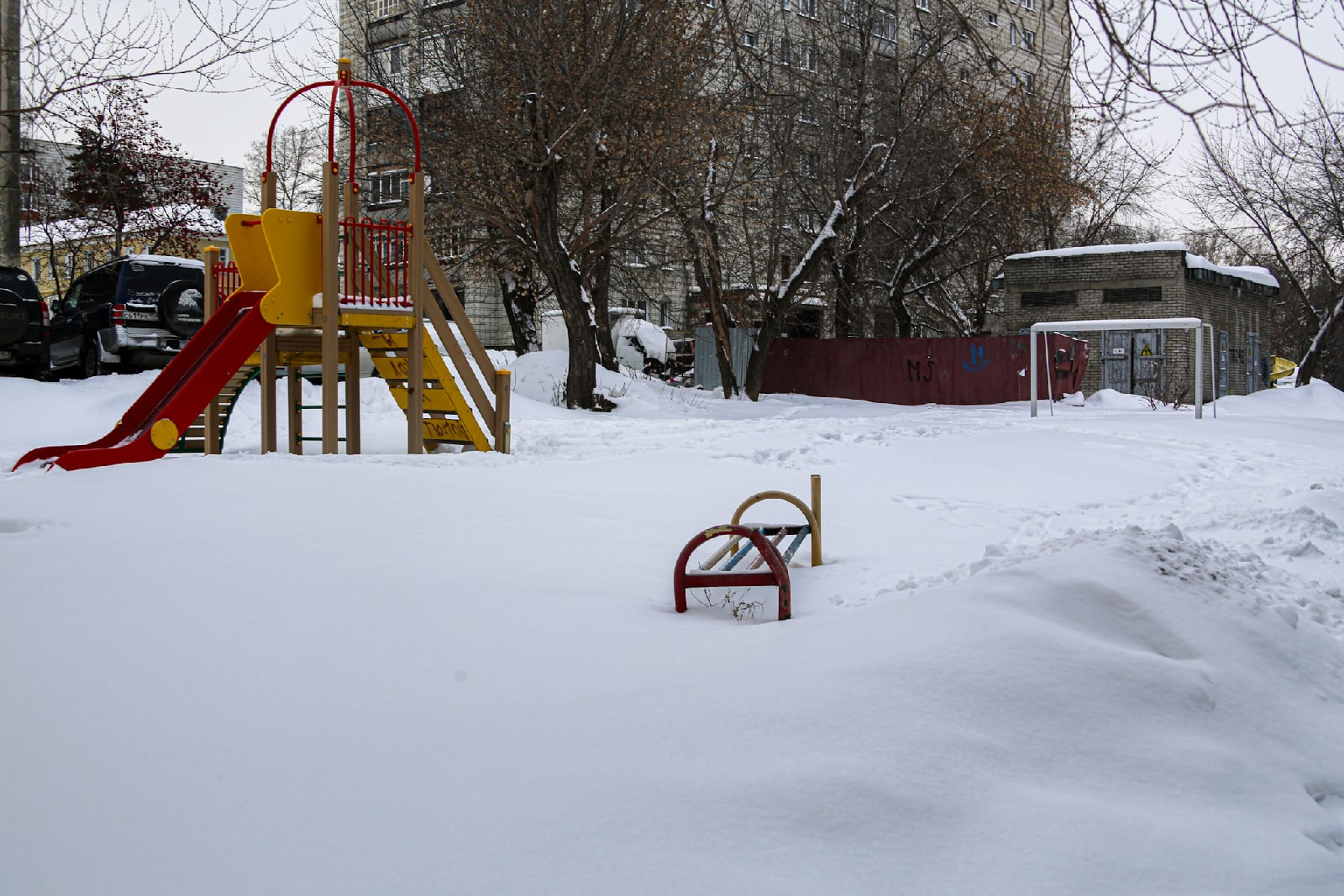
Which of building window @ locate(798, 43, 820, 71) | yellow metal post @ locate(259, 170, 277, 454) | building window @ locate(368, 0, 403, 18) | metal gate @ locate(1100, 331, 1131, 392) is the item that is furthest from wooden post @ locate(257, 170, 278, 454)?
metal gate @ locate(1100, 331, 1131, 392)

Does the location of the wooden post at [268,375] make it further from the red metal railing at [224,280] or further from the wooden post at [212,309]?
the red metal railing at [224,280]

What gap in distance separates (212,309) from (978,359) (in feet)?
56.0

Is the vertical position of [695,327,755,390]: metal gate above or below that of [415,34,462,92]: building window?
below

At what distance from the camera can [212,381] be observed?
8.53m

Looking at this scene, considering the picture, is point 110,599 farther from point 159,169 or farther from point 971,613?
point 159,169

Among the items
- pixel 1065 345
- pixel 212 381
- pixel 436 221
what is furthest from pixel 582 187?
pixel 1065 345

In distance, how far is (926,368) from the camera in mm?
24531

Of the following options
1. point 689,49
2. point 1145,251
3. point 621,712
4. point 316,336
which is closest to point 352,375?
point 316,336

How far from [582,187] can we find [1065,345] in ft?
41.2

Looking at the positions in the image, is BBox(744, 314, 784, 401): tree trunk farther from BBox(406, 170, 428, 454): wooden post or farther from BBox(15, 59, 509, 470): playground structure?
BBox(406, 170, 428, 454): wooden post

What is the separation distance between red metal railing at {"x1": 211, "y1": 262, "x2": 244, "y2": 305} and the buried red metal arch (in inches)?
315

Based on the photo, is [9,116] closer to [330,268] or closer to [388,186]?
[330,268]

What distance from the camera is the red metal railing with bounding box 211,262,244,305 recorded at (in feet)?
36.1

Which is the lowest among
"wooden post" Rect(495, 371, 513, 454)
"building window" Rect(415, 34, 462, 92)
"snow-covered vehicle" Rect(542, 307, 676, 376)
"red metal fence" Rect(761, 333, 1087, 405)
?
"wooden post" Rect(495, 371, 513, 454)
